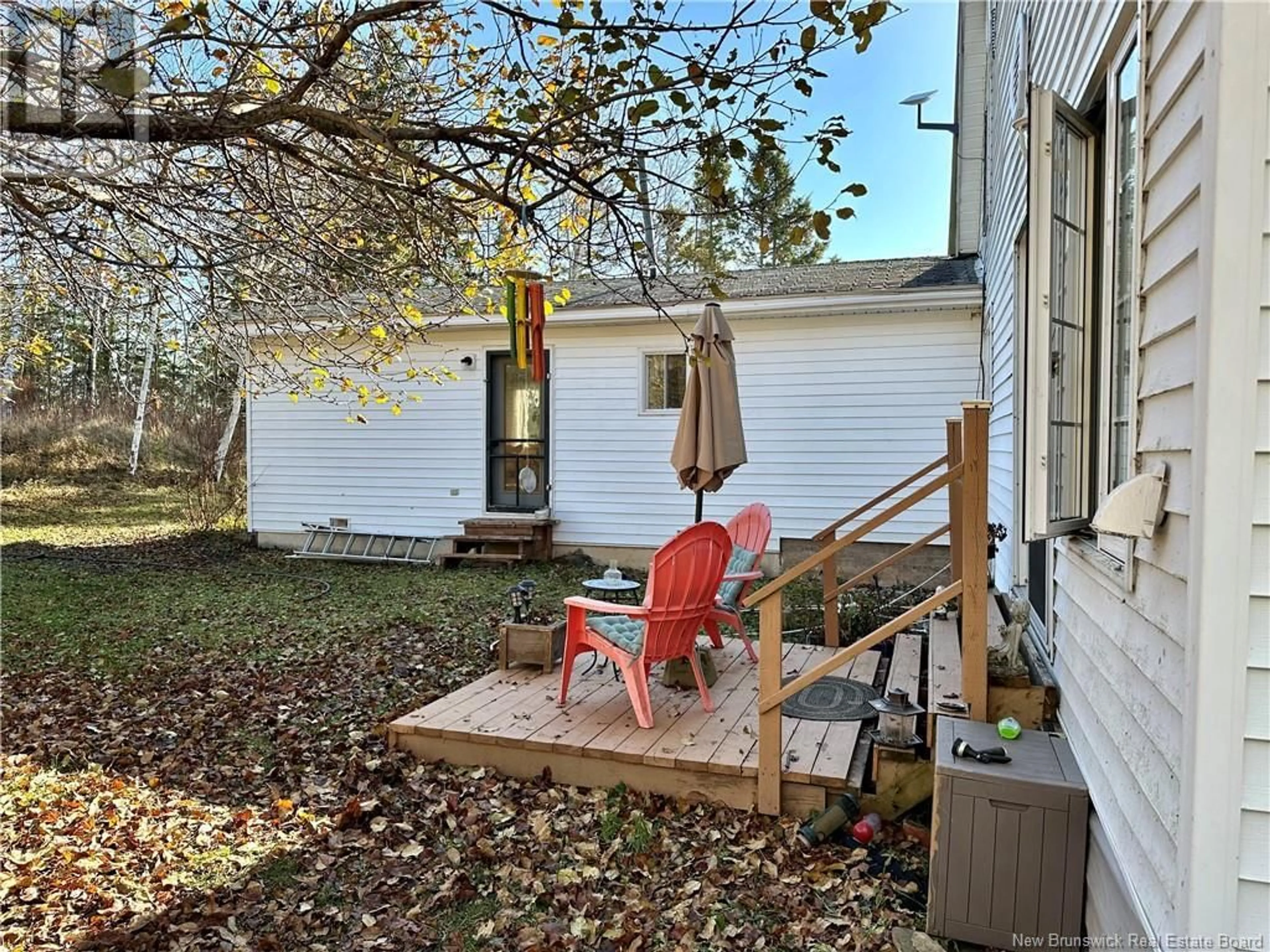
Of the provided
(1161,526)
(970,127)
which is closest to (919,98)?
(970,127)

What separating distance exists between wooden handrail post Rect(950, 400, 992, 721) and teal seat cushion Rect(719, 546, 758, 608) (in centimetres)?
189

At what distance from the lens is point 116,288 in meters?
5.14

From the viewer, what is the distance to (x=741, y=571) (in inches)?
Answer: 205

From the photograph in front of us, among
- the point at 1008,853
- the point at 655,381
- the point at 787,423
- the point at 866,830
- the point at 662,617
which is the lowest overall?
the point at 866,830

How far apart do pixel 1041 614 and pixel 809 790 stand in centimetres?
155

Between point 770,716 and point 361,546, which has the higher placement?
point 770,716

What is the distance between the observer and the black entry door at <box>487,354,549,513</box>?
32.9 ft

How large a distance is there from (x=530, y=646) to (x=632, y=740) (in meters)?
1.33

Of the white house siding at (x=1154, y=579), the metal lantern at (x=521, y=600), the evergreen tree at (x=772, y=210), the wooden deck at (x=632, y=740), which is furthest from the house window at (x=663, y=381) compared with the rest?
the white house siding at (x=1154, y=579)

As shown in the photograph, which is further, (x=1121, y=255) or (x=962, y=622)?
(x=962, y=622)

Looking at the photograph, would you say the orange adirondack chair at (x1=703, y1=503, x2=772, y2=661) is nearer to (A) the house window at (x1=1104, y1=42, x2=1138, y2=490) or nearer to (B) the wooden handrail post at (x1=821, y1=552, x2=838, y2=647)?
(B) the wooden handrail post at (x1=821, y1=552, x2=838, y2=647)

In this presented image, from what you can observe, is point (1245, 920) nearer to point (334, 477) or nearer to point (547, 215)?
point (547, 215)

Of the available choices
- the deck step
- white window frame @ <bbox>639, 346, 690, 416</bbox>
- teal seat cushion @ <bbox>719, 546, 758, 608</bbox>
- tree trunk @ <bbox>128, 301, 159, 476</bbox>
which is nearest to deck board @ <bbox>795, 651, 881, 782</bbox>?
teal seat cushion @ <bbox>719, 546, 758, 608</bbox>

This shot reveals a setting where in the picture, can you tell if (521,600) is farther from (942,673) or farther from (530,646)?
(942,673)
